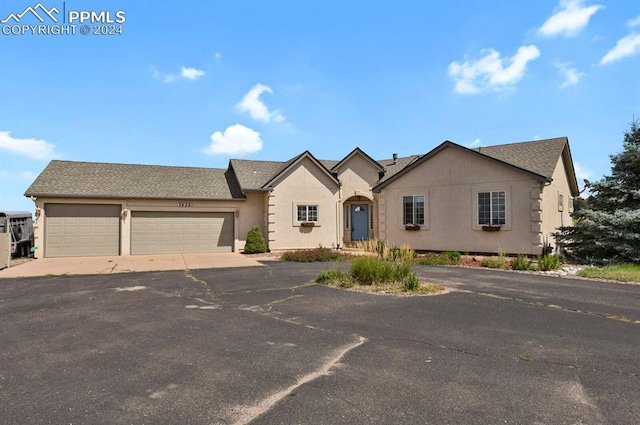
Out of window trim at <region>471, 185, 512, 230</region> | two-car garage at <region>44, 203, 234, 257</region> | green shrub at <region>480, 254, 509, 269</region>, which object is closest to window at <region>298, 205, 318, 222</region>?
two-car garage at <region>44, 203, 234, 257</region>

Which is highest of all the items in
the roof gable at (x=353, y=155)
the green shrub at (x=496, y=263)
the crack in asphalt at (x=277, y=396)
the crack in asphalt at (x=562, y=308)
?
the roof gable at (x=353, y=155)

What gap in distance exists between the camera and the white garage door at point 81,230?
1794cm

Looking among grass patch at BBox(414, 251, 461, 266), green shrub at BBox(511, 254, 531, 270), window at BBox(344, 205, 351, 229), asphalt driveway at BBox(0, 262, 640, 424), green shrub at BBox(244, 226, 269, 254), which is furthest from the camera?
window at BBox(344, 205, 351, 229)

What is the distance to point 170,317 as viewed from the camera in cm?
680

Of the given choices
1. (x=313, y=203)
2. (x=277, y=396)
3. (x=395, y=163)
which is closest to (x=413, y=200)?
(x=313, y=203)

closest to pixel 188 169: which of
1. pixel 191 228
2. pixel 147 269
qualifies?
pixel 191 228

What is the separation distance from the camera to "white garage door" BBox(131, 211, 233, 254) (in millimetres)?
19375

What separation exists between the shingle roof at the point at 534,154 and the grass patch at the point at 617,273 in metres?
4.22

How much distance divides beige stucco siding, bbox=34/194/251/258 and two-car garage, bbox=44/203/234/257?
0.15 m

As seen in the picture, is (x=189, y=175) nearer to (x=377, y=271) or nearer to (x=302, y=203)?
(x=302, y=203)

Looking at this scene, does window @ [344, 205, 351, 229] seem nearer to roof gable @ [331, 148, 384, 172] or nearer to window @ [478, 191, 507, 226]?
roof gable @ [331, 148, 384, 172]

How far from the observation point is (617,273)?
1164cm

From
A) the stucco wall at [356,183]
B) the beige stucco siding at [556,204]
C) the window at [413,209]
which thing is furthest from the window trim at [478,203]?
the stucco wall at [356,183]

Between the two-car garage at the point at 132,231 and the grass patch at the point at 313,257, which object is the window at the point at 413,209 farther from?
the two-car garage at the point at 132,231
